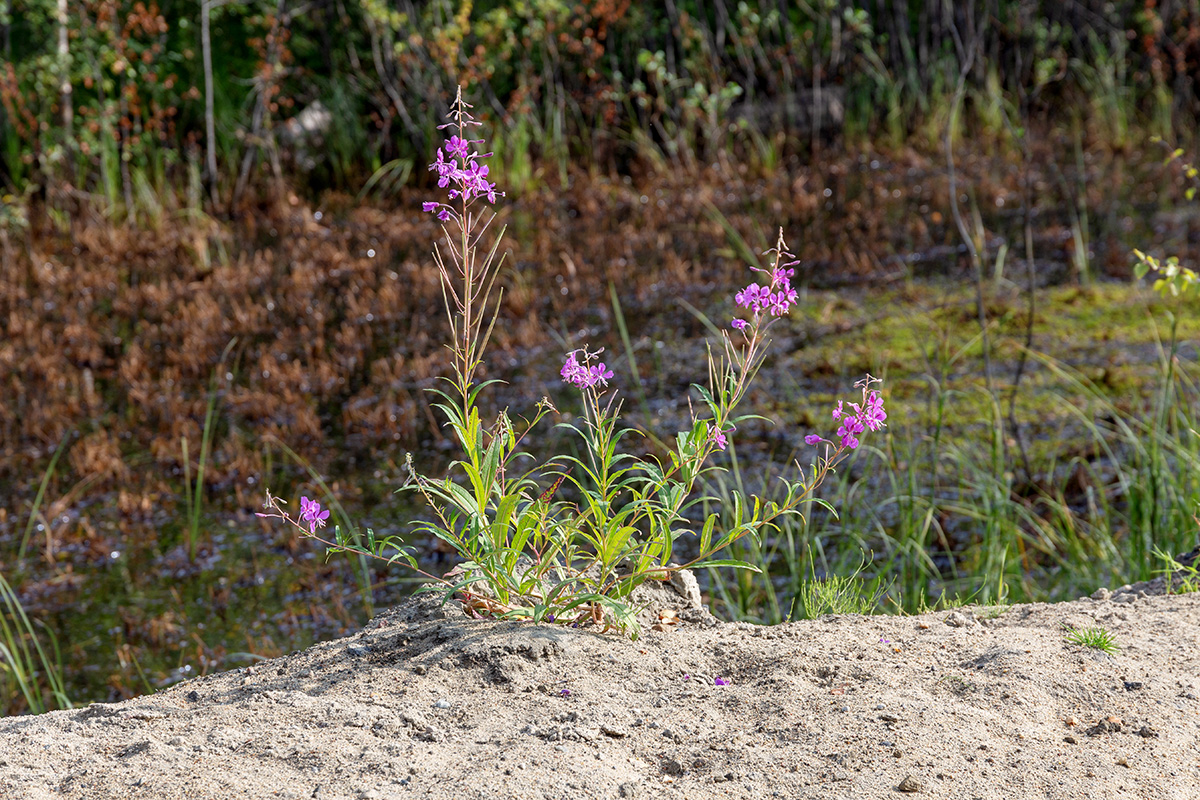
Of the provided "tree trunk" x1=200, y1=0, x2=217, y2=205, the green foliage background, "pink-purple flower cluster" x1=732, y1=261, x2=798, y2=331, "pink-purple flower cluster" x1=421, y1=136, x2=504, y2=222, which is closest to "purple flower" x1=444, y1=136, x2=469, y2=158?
"pink-purple flower cluster" x1=421, y1=136, x2=504, y2=222

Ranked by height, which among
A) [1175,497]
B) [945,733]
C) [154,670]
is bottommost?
[154,670]

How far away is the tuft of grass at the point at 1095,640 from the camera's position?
2561 millimetres

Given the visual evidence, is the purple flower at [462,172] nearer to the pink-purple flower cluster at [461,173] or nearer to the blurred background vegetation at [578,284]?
the pink-purple flower cluster at [461,173]

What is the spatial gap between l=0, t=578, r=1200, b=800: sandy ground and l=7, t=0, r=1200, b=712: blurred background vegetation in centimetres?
45

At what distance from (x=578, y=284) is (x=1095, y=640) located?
5.42 m

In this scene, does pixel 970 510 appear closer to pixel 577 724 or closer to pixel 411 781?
pixel 577 724

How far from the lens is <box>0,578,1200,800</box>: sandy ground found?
206 centimetres

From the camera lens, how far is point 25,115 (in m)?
9.36

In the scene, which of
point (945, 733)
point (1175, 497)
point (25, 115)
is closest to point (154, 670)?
point (945, 733)

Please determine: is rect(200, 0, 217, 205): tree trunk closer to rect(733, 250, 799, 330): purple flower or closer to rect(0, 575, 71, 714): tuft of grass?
rect(0, 575, 71, 714): tuft of grass

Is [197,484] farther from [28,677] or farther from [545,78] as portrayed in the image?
[545,78]

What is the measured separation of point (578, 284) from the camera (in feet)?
25.1

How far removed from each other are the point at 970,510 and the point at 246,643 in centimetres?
301

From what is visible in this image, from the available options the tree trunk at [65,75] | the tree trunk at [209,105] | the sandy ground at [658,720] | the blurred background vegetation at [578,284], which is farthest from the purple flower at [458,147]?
the tree trunk at [65,75]
